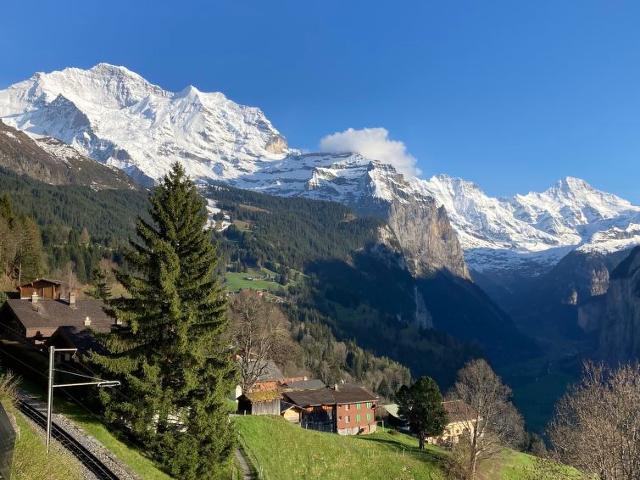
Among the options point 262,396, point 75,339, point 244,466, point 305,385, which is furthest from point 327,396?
point 75,339

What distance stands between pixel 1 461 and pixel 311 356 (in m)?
152

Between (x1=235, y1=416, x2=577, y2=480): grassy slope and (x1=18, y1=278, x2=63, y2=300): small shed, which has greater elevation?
(x1=18, y1=278, x2=63, y2=300): small shed

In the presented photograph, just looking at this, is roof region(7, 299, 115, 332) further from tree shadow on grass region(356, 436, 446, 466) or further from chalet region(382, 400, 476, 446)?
chalet region(382, 400, 476, 446)

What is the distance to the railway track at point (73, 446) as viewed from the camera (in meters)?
28.7

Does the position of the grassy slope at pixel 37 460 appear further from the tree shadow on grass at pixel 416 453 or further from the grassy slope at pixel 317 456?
the tree shadow on grass at pixel 416 453

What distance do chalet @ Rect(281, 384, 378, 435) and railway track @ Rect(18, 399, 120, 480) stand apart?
45.0m

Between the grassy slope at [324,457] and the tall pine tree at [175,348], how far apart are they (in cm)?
937

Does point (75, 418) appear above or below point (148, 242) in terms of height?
below

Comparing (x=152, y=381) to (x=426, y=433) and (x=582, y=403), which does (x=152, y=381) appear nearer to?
(x=582, y=403)

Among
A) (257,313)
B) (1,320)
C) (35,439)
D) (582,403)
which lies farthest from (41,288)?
(582,403)

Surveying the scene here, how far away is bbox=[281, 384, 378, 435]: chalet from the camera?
79.2 m

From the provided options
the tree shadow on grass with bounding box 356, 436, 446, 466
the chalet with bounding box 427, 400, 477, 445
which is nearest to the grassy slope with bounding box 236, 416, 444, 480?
the tree shadow on grass with bounding box 356, 436, 446, 466

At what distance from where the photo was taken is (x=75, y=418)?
34.6 metres

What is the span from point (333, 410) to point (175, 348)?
5302 cm
